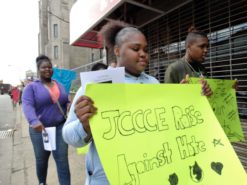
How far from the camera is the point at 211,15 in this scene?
388 cm

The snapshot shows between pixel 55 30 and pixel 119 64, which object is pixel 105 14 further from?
pixel 55 30

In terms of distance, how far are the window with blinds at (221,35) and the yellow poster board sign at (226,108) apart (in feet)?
4.09

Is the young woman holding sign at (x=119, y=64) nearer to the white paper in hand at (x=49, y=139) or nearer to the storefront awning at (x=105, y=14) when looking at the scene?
A: the white paper in hand at (x=49, y=139)

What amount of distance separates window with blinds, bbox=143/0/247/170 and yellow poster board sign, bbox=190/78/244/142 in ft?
4.09

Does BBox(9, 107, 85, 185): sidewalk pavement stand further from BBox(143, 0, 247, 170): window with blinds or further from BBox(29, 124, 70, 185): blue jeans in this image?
BBox(143, 0, 247, 170): window with blinds

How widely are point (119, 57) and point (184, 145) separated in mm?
637

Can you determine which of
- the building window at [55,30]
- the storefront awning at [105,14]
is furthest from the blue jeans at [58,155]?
the building window at [55,30]

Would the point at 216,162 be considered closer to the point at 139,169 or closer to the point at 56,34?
the point at 139,169

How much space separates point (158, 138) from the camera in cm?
132

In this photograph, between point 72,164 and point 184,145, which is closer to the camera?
point 184,145

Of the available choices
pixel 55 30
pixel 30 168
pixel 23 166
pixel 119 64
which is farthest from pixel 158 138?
pixel 55 30

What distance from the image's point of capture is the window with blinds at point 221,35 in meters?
3.37

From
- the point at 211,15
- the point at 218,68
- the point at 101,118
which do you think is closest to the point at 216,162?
the point at 101,118

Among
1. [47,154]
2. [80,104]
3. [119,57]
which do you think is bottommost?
[47,154]
